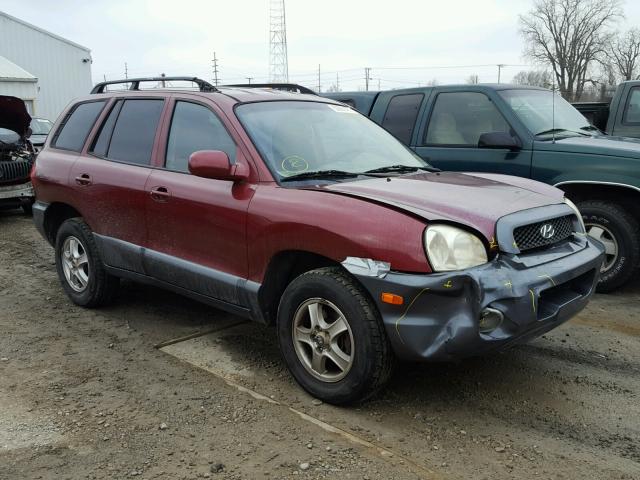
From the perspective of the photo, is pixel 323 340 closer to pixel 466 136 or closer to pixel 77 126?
pixel 77 126

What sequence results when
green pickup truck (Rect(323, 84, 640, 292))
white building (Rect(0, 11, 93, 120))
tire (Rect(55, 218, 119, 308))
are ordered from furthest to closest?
white building (Rect(0, 11, 93, 120)), green pickup truck (Rect(323, 84, 640, 292)), tire (Rect(55, 218, 119, 308))

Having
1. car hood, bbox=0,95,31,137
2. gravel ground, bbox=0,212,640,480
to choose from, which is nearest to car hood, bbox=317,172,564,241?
gravel ground, bbox=0,212,640,480

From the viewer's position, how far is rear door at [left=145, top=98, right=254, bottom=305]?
383 centimetres

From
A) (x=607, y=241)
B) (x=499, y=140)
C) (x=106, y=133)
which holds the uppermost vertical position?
(x=106, y=133)

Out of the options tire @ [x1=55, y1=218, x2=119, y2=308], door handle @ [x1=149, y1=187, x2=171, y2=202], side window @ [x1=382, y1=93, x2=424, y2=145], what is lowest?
tire @ [x1=55, y1=218, x2=119, y2=308]

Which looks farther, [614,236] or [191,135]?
[614,236]

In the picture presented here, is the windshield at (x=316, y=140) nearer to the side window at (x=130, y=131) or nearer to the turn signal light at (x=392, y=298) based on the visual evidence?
the side window at (x=130, y=131)

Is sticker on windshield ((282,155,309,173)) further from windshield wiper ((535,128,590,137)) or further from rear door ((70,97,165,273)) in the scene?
windshield wiper ((535,128,590,137))

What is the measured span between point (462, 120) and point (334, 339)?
3715mm

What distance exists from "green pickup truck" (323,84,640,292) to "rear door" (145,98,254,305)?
2792 mm

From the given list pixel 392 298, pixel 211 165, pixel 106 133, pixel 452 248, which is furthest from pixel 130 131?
pixel 452 248

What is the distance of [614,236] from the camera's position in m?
5.59

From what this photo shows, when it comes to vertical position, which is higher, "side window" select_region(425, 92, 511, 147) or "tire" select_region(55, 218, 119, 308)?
"side window" select_region(425, 92, 511, 147)

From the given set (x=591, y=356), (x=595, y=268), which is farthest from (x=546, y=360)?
(x=595, y=268)
